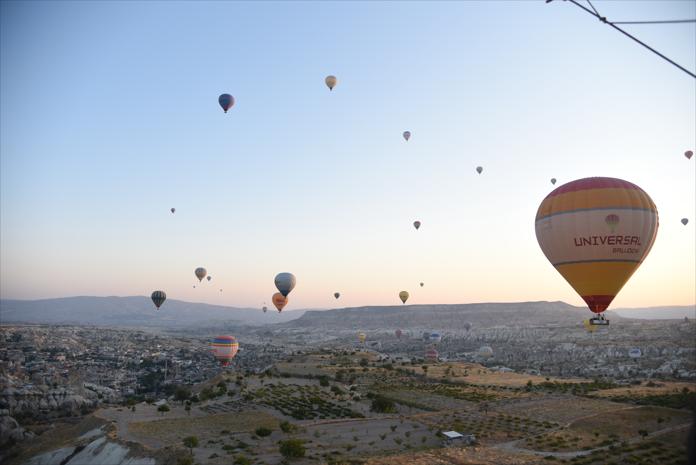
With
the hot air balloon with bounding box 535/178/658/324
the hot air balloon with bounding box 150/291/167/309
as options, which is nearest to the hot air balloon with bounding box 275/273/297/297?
the hot air balloon with bounding box 150/291/167/309

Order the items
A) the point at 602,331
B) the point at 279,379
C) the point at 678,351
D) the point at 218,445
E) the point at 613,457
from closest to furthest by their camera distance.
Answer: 1. the point at 613,457
2. the point at 218,445
3. the point at 279,379
4. the point at 678,351
5. the point at 602,331

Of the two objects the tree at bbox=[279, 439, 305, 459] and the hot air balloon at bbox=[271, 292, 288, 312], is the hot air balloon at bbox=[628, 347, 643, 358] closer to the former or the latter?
the hot air balloon at bbox=[271, 292, 288, 312]

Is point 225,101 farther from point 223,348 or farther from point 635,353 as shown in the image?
point 635,353

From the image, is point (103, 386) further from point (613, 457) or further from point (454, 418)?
point (613, 457)

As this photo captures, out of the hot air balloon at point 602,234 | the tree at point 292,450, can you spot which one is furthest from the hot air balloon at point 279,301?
the hot air balloon at point 602,234

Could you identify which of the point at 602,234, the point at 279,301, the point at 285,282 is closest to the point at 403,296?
the point at 279,301

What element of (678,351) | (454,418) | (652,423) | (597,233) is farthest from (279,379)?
(678,351)

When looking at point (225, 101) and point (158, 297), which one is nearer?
point (225, 101)
